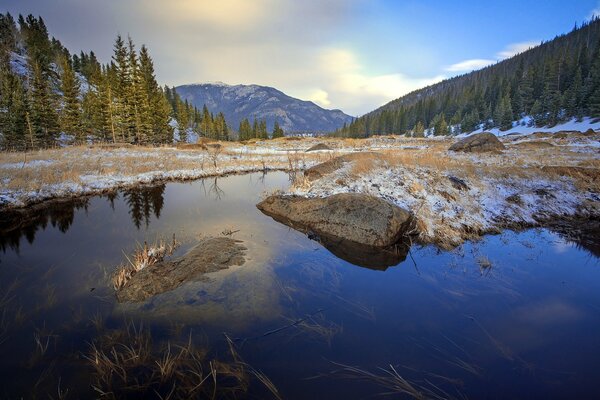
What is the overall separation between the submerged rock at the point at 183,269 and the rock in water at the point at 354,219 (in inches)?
116

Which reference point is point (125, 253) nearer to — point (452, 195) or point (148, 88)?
point (452, 195)

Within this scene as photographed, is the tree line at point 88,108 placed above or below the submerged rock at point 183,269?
above

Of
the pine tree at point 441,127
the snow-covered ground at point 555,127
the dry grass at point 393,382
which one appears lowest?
the dry grass at point 393,382

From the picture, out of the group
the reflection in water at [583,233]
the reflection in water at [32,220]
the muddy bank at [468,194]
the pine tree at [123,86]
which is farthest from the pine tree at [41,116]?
the reflection in water at [583,233]

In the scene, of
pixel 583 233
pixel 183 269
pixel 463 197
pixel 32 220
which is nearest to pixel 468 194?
pixel 463 197

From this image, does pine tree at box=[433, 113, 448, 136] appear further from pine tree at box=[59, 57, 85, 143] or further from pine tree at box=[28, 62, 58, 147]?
pine tree at box=[28, 62, 58, 147]

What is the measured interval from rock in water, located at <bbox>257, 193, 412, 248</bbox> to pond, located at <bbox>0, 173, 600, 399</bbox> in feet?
3.19

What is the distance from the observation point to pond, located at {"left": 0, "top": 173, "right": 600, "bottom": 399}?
12.4ft

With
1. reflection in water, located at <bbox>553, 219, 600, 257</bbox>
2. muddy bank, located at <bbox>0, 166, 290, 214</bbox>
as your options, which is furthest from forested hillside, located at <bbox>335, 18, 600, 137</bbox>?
muddy bank, located at <bbox>0, 166, 290, 214</bbox>

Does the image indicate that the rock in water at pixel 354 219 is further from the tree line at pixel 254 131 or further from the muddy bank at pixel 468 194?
the tree line at pixel 254 131

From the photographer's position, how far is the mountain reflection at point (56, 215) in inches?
347

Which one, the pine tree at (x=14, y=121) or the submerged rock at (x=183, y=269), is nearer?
the submerged rock at (x=183, y=269)

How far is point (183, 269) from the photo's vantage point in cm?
646

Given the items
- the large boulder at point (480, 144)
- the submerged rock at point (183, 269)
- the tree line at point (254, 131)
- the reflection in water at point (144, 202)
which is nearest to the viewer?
the submerged rock at point (183, 269)
